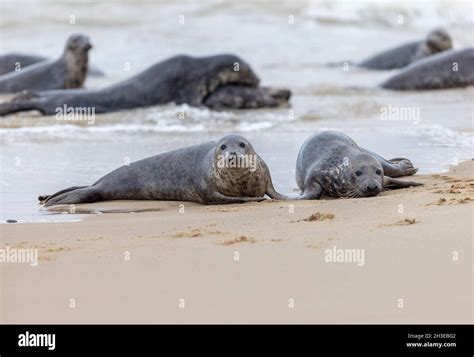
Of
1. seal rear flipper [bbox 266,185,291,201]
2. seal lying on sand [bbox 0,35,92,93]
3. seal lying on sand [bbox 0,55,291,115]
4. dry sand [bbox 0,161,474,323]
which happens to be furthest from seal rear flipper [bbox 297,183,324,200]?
seal lying on sand [bbox 0,35,92,93]

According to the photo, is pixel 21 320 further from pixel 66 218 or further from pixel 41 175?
pixel 41 175

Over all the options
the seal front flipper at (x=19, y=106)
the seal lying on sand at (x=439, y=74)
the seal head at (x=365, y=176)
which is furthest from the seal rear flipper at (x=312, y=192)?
the seal lying on sand at (x=439, y=74)

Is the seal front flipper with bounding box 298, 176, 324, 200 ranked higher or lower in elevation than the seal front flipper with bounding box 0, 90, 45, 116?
lower

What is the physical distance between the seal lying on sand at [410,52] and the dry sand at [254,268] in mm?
12751

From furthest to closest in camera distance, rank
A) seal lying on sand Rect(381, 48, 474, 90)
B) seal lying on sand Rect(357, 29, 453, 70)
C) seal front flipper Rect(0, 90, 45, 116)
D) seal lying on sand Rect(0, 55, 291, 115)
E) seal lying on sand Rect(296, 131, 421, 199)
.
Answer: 1. seal lying on sand Rect(357, 29, 453, 70)
2. seal lying on sand Rect(381, 48, 474, 90)
3. seal lying on sand Rect(0, 55, 291, 115)
4. seal front flipper Rect(0, 90, 45, 116)
5. seal lying on sand Rect(296, 131, 421, 199)

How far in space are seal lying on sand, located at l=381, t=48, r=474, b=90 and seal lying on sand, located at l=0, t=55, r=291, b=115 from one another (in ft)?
8.56

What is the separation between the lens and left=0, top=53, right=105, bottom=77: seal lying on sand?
18.5 metres

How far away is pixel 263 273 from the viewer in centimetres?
485

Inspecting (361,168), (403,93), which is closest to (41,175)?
(361,168)

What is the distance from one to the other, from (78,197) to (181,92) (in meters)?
6.51

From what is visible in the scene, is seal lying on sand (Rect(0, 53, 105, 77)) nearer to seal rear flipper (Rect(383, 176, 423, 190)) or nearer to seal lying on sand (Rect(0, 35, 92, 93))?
seal lying on sand (Rect(0, 35, 92, 93))

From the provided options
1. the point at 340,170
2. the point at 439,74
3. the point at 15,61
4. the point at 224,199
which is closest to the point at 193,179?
the point at 224,199

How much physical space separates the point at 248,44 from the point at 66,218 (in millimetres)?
17068
